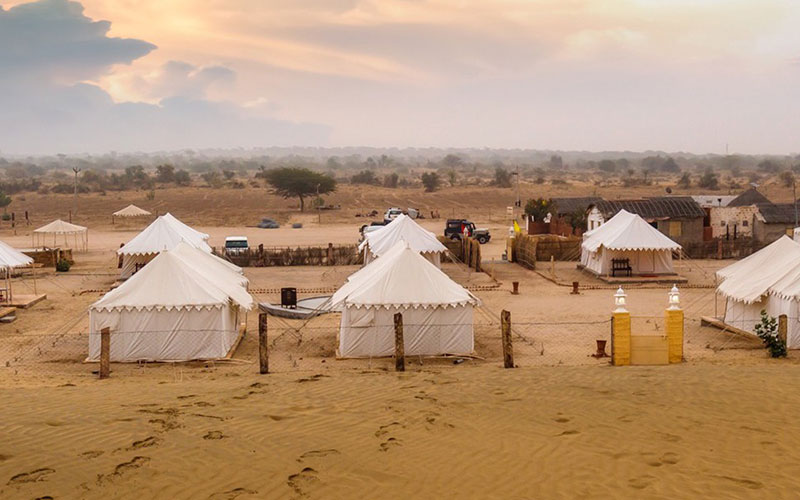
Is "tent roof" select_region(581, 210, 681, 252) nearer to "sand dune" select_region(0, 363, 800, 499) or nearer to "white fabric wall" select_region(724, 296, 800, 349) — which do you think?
"white fabric wall" select_region(724, 296, 800, 349)

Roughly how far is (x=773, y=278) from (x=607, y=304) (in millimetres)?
6925

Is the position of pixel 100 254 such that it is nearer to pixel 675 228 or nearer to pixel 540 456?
pixel 675 228

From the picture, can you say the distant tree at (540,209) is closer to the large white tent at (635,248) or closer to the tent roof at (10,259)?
the large white tent at (635,248)

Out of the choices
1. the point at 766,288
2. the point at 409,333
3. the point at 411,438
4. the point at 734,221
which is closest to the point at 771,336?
the point at 766,288

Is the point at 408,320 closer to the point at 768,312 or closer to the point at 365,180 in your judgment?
the point at 768,312

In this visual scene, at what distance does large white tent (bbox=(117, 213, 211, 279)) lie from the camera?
32281 millimetres

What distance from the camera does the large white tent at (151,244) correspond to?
32.3 m

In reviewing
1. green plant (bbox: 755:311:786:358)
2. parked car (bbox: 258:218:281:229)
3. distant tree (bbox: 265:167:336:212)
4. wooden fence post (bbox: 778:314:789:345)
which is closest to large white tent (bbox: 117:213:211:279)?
green plant (bbox: 755:311:786:358)

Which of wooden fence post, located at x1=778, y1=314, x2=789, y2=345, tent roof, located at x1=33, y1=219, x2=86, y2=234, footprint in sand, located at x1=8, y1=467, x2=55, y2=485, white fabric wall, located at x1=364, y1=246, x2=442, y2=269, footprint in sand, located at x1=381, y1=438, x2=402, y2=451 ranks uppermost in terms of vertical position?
tent roof, located at x1=33, y1=219, x2=86, y2=234

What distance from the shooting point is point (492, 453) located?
33.7 feet

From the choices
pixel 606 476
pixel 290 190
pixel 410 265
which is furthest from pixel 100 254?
pixel 606 476

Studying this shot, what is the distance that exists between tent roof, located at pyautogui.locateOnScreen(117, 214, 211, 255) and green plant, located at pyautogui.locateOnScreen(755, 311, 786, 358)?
20077 millimetres

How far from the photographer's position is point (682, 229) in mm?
41250

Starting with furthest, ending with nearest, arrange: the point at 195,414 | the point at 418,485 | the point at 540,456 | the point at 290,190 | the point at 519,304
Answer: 1. the point at 290,190
2. the point at 519,304
3. the point at 195,414
4. the point at 540,456
5. the point at 418,485
